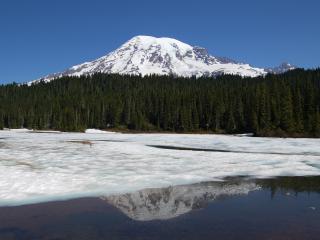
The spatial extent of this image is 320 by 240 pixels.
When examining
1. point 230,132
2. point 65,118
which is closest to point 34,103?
point 65,118

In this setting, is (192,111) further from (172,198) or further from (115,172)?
(172,198)

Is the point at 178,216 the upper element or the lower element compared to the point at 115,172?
lower

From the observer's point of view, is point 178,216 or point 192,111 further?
point 192,111

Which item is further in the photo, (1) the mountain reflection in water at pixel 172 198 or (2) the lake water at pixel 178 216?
(1) the mountain reflection in water at pixel 172 198

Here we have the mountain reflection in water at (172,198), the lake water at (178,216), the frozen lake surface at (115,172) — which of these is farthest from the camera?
the frozen lake surface at (115,172)

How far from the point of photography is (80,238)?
12281 millimetres

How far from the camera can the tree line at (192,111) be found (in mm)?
105312

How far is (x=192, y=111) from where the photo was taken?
442 ft

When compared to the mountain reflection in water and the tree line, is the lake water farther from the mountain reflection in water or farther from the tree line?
the tree line

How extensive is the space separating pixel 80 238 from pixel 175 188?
346 inches

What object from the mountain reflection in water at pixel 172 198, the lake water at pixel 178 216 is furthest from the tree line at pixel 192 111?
the lake water at pixel 178 216

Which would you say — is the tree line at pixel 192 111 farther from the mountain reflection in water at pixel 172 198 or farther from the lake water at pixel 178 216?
the lake water at pixel 178 216

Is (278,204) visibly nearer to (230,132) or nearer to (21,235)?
(21,235)

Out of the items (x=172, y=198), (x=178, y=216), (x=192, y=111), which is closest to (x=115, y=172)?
(x=172, y=198)
